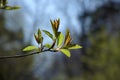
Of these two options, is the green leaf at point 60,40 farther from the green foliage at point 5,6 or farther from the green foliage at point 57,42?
the green foliage at point 5,6

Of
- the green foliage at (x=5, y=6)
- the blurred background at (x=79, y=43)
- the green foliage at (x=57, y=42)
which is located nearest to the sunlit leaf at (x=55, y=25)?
the green foliage at (x=57, y=42)

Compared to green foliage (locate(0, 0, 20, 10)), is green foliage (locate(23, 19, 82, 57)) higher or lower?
lower

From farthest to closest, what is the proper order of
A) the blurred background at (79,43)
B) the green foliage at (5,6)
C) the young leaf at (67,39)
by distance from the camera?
the blurred background at (79,43), the young leaf at (67,39), the green foliage at (5,6)

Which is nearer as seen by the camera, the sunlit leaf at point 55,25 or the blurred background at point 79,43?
the sunlit leaf at point 55,25

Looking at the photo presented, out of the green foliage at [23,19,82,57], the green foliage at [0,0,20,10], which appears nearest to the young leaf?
the green foliage at [23,19,82,57]

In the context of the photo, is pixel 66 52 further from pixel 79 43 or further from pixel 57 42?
pixel 79 43

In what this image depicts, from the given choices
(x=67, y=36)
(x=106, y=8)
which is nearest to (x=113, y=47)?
(x=106, y=8)

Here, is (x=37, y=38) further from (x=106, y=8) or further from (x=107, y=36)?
(x=106, y=8)

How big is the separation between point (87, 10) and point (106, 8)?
61cm

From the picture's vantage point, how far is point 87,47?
10148 mm

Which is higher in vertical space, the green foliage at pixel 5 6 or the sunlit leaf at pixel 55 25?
the green foliage at pixel 5 6

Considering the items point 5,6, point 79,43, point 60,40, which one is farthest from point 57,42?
point 79,43

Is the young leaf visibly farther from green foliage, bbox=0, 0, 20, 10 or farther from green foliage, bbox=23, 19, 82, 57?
green foliage, bbox=0, 0, 20, 10

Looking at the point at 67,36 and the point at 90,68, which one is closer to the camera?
the point at 67,36
